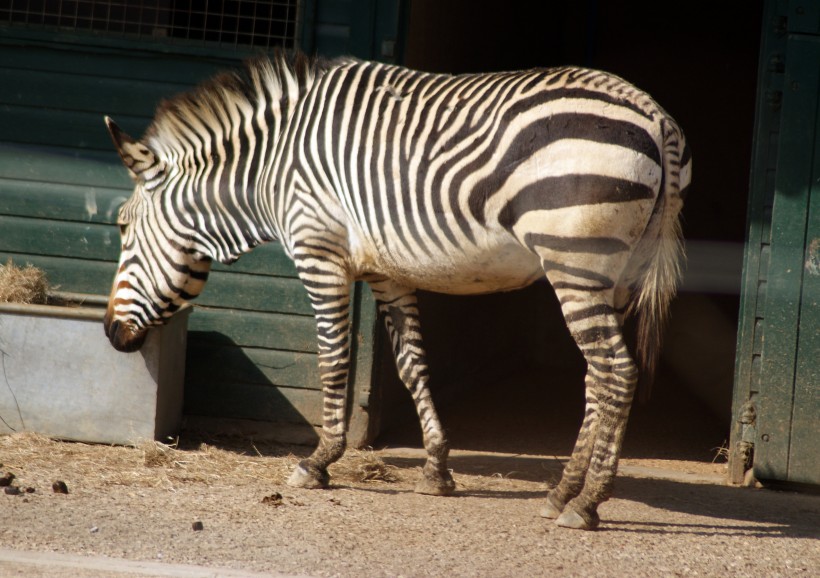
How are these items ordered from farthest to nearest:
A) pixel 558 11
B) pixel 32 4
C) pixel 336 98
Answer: pixel 558 11 → pixel 32 4 → pixel 336 98

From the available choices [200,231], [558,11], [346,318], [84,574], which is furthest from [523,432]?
[558,11]

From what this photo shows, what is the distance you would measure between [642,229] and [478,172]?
2.53 feet

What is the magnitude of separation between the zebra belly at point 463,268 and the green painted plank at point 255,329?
1.15m

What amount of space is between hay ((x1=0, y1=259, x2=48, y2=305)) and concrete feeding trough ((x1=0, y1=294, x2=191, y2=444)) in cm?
12

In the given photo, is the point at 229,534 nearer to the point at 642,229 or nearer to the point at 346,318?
the point at 346,318

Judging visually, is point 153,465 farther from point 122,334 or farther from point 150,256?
point 150,256

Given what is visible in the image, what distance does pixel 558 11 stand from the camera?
32.5 ft

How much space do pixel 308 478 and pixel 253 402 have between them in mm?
1160

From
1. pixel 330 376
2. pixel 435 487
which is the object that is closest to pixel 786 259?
pixel 435 487

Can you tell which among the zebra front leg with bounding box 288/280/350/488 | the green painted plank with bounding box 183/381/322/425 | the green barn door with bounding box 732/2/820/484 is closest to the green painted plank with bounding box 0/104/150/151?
the green painted plank with bounding box 183/381/322/425

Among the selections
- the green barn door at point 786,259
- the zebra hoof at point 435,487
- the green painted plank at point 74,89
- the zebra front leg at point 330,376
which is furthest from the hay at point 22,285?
the green barn door at point 786,259

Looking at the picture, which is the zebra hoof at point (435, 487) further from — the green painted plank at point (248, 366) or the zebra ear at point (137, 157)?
the zebra ear at point (137, 157)

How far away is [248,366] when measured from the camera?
19.8ft

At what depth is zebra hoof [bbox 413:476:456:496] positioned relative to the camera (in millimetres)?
5055
